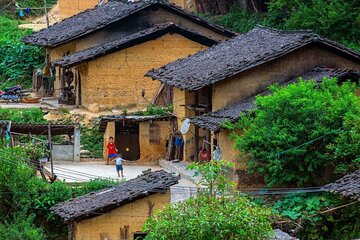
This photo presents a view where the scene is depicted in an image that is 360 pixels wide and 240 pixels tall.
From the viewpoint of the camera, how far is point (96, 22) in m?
46.2

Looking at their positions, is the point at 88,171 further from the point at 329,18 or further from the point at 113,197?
the point at 329,18

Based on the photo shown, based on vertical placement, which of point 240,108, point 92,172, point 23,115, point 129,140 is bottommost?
point 92,172

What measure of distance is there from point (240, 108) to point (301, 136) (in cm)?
331

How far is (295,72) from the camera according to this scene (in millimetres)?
35688

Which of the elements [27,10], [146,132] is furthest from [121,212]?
[27,10]

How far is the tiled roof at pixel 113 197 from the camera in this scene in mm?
29219

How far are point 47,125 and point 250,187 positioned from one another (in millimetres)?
8580

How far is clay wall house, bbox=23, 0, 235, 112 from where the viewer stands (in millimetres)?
43594

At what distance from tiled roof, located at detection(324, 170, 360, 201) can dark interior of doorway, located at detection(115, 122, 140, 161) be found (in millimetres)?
12342

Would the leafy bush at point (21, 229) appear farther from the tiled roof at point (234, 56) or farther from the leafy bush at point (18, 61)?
the leafy bush at point (18, 61)

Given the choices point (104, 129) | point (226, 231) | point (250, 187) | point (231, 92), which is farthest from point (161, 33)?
point (226, 231)

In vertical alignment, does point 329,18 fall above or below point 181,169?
above

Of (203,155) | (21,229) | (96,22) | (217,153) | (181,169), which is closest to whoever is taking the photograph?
(21,229)

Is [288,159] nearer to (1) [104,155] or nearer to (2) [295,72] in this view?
(2) [295,72]
